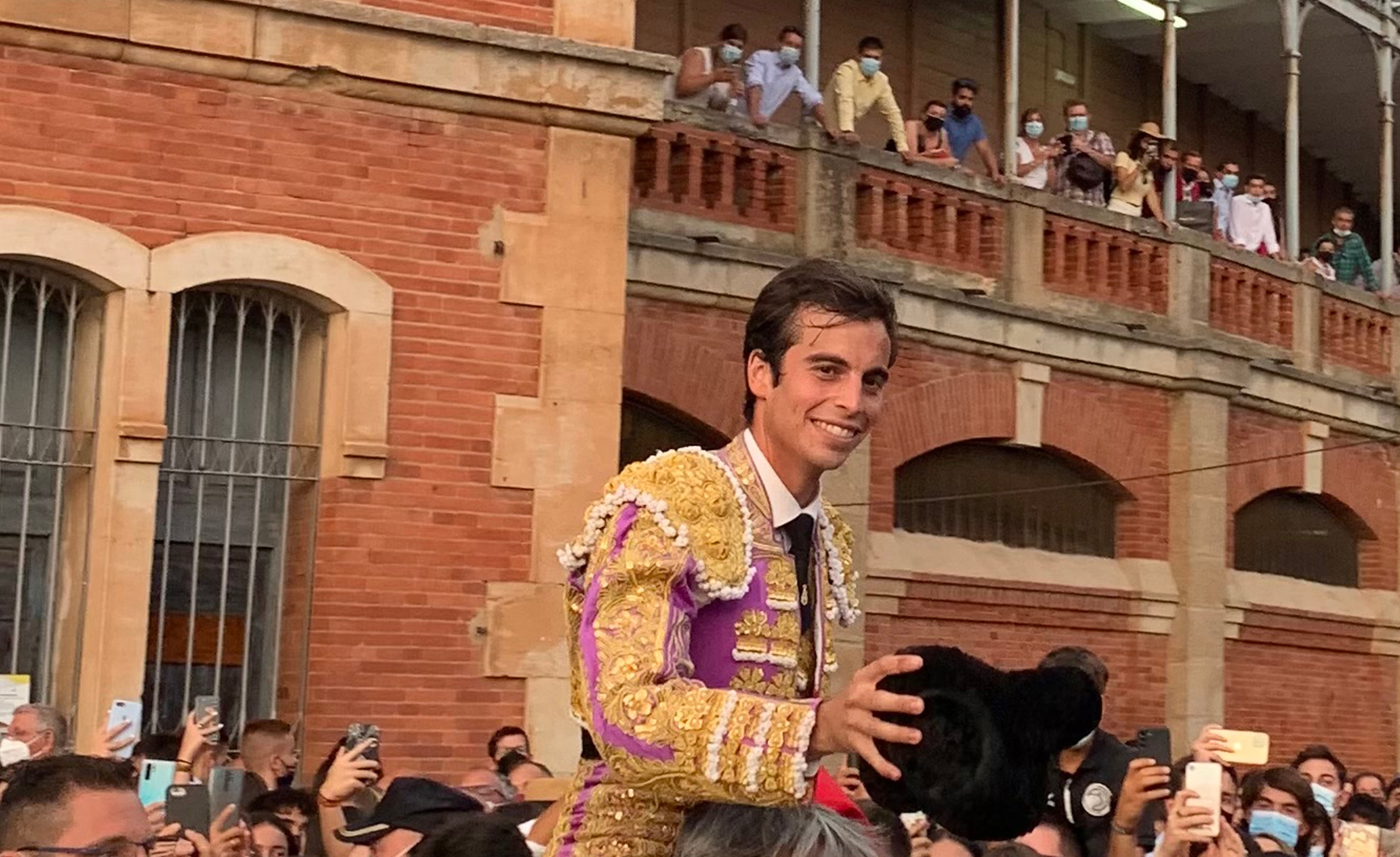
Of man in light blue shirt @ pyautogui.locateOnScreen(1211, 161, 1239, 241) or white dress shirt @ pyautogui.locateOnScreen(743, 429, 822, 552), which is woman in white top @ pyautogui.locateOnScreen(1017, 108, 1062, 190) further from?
white dress shirt @ pyautogui.locateOnScreen(743, 429, 822, 552)

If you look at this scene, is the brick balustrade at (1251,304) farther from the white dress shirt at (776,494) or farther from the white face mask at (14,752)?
the white dress shirt at (776,494)

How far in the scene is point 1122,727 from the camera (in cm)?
1792

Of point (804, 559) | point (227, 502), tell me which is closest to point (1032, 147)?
point (227, 502)

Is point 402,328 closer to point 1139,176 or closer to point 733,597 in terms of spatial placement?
point 733,597

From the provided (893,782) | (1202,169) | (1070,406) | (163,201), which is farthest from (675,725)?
(1202,169)

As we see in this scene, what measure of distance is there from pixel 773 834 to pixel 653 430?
11108mm

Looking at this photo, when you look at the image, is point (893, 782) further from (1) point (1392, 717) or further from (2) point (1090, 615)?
(1) point (1392, 717)

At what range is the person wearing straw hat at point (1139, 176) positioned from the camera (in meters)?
19.2

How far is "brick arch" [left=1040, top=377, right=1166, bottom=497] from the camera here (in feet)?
58.1

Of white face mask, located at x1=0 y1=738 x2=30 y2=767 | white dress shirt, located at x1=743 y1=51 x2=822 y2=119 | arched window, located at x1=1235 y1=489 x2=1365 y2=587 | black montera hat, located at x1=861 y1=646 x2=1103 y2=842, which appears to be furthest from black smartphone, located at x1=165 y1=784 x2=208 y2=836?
arched window, located at x1=1235 y1=489 x2=1365 y2=587

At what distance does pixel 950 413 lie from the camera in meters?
16.8

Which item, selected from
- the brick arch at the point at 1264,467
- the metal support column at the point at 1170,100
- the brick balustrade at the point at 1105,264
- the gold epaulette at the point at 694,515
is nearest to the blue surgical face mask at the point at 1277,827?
the gold epaulette at the point at 694,515

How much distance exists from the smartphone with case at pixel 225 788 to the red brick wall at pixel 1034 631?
8607mm

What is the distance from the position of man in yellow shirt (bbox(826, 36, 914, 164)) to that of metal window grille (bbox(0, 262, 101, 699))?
276 inches
